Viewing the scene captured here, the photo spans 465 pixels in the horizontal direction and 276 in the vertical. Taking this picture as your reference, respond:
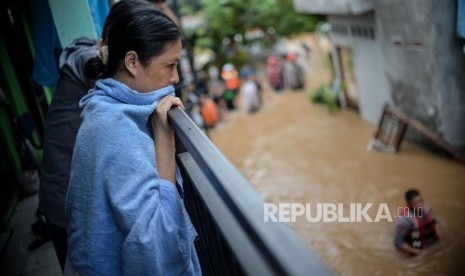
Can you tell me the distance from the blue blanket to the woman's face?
3 cm

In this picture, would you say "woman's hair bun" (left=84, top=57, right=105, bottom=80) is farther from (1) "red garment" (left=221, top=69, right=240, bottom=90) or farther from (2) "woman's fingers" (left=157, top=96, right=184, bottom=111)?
(1) "red garment" (left=221, top=69, right=240, bottom=90)

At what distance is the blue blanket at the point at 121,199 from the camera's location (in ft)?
3.68

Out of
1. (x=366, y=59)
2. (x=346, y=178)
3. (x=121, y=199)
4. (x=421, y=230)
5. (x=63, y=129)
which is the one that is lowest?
(x=346, y=178)

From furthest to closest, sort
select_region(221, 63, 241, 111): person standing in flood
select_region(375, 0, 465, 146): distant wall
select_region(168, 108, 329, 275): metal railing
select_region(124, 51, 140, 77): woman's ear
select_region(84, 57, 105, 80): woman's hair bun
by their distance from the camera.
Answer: select_region(221, 63, 241, 111): person standing in flood → select_region(375, 0, 465, 146): distant wall → select_region(84, 57, 105, 80): woman's hair bun → select_region(124, 51, 140, 77): woman's ear → select_region(168, 108, 329, 275): metal railing

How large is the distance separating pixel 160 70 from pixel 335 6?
32.9 ft

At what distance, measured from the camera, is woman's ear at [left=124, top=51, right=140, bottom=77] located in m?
1.26

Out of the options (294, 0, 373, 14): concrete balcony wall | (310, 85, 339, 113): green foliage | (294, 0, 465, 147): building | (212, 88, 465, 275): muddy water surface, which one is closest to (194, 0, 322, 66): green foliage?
(310, 85, 339, 113): green foliage

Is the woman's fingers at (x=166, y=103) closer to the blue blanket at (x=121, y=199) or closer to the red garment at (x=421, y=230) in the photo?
the blue blanket at (x=121, y=199)

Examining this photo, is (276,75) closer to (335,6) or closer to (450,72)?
(335,6)

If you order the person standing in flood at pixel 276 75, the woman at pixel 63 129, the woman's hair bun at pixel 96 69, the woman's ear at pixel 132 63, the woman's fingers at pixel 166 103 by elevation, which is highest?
the woman's ear at pixel 132 63

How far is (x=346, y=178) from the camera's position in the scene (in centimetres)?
922

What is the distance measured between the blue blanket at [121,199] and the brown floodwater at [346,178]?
5.56 metres

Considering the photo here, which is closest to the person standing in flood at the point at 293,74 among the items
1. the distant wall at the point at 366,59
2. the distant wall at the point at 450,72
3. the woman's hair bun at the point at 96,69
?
the distant wall at the point at 366,59

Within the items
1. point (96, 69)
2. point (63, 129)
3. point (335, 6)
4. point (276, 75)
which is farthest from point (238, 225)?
point (276, 75)
